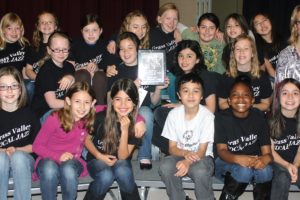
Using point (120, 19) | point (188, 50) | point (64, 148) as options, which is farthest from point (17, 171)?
point (120, 19)

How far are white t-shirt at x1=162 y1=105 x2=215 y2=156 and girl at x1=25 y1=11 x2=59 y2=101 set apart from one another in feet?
5.44

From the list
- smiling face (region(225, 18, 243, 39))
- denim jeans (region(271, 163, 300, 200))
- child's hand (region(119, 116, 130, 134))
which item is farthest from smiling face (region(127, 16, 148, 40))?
denim jeans (region(271, 163, 300, 200))

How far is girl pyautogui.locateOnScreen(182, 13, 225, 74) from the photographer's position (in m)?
4.39

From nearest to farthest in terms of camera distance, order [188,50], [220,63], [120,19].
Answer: [188,50] → [220,63] → [120,19]

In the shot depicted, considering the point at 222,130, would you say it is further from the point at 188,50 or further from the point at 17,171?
the point at 17,171

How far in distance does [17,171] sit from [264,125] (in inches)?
72.6

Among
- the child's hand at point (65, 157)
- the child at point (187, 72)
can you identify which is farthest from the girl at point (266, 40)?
the child's hand at point (65, 157)

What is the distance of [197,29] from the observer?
187 inches

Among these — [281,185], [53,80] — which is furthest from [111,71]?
[281,185]

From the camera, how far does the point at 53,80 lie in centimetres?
384

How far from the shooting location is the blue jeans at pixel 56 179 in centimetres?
314

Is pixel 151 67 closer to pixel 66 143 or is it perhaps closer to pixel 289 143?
pixel 66 143

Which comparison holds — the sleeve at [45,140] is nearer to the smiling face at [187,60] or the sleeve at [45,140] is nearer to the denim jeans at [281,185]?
the smiling face at [187,60]

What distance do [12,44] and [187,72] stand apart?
181cm
